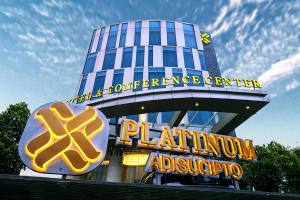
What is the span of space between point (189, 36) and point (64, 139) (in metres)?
35.6

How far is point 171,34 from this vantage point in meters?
40.5

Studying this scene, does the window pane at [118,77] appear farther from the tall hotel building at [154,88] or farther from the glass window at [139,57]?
the glass window at [139,57]

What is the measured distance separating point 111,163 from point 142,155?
14.7 ft

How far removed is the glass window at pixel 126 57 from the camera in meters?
35.9

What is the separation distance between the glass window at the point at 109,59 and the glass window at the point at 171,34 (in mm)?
9556

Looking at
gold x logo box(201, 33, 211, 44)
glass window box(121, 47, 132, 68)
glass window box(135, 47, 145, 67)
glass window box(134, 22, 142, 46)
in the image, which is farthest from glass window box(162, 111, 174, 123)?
gold x logo box(201, 33, 211, 44)

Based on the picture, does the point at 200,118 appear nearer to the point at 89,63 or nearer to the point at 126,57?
the point at 126,57

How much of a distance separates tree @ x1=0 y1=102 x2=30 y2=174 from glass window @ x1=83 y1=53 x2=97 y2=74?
54.6ft

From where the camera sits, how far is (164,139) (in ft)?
51.9

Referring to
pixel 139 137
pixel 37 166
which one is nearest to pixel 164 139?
pixel 139 137

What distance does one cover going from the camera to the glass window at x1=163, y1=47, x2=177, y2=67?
3588 centimetres

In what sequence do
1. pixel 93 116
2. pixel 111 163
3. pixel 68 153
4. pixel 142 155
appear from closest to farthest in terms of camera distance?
pixel 68 153 < pixel 93 116 < pixel 111 163 < pixel 142 155

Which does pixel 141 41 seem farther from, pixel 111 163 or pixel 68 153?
pixel 68 153

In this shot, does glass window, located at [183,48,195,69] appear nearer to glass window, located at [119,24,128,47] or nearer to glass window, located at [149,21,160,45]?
glass window, located at [149,21,160,45]
